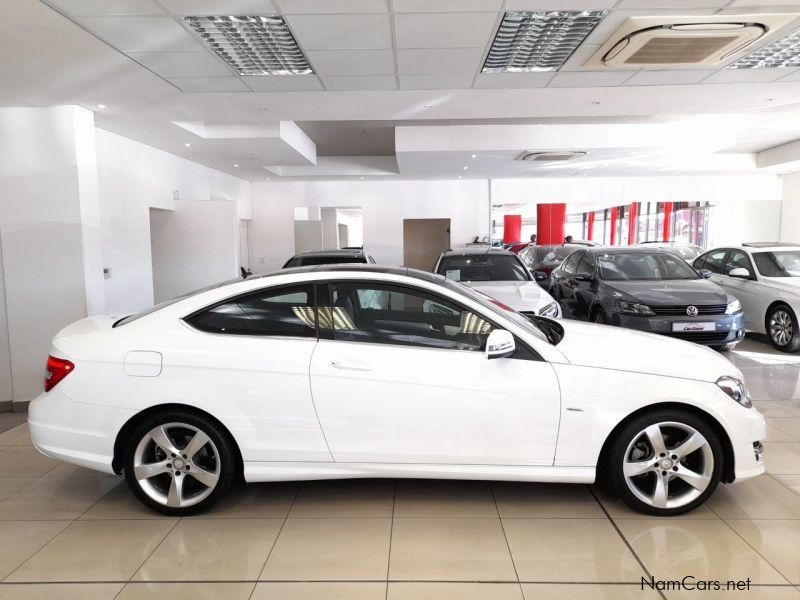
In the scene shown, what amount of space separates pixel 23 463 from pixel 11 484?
1.31ft

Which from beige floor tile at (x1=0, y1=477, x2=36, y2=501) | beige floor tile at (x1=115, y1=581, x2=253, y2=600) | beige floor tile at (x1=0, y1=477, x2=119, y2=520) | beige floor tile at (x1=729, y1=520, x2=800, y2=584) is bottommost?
beige floor tile at (x1=0, y1=477, x2=36, y2=501)

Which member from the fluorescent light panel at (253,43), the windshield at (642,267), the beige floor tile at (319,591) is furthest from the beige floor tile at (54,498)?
the windshield at (642,267)

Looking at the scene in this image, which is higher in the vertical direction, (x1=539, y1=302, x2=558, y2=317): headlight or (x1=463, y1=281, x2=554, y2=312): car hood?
(x1=463, y1=281, x2=554, y2=312): car hood

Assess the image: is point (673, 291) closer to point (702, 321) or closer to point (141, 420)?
point (702, 321)

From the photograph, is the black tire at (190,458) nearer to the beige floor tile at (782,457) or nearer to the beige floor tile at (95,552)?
the beige floor tile at (95,552)

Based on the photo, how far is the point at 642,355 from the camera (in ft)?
9.83

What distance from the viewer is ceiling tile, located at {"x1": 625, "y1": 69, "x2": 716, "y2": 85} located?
5.25 m

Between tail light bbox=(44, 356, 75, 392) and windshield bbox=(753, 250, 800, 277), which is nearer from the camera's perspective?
tail light bbox=(44, 356, 75, 392)

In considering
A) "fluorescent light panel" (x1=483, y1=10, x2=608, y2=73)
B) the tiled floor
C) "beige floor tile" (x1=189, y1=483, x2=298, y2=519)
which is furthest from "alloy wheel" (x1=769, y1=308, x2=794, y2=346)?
"beige floor tile" (x1=189, y1=483, x2=298, y2=519)

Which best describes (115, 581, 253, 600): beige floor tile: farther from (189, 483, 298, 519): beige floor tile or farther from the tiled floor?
(189, 483, 298, 519): beige floor tile

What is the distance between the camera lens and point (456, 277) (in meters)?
7.19

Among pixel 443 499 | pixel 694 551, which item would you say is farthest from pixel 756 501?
pixel 443 499

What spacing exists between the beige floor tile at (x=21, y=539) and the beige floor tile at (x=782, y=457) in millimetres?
4302

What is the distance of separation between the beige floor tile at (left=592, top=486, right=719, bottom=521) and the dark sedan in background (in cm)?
364
